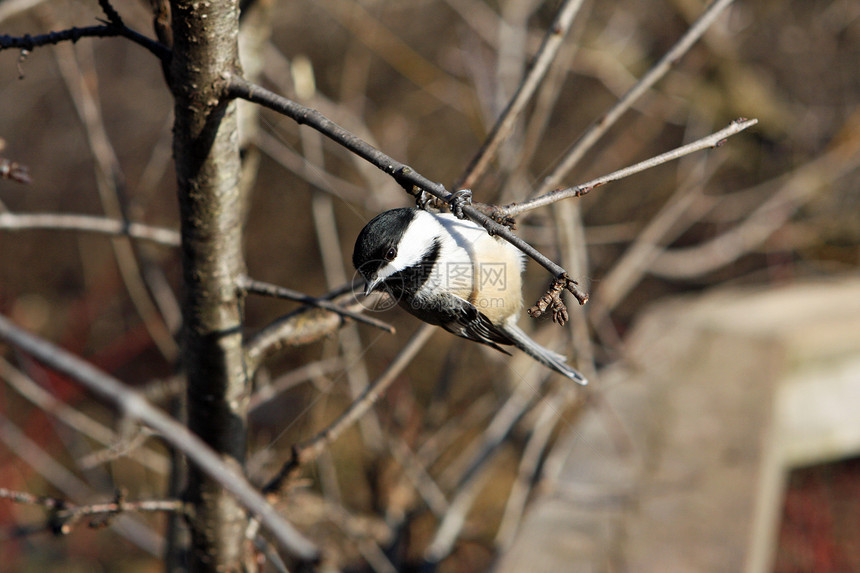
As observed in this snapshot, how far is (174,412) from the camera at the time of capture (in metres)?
1.97

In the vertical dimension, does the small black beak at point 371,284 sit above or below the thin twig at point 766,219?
below

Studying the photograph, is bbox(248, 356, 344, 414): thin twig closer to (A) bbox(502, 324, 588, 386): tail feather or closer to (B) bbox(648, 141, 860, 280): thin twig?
(A) bbox(502, 324, 588, 386): tail feather

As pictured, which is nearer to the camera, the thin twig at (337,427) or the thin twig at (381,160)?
the thin twig at (381,160)

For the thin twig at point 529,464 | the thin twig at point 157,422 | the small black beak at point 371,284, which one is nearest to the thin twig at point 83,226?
the small black beak at point 371,284

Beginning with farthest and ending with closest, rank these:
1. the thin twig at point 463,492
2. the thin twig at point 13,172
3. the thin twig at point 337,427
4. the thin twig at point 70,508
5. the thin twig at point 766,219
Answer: the thin twig at point 766,219 < the thin twig at point 463,492 < the thin twig at point 337,427 < the thin twig at point 70,508 < the thin twig at point 13,172

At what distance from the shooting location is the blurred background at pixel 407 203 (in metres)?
2.57

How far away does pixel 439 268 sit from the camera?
1.15 metres

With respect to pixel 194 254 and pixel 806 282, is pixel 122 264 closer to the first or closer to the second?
Answer: pixel 194 254

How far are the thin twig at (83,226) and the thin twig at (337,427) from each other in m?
0.60

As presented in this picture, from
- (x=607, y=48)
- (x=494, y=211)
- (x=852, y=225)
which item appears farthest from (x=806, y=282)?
(x=494, y=211)

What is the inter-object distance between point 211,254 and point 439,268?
382 millimetres

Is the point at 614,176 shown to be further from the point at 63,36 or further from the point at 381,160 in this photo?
the point at 63,36

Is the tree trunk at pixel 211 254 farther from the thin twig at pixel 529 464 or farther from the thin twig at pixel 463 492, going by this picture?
the thin twig at pixel 529 464

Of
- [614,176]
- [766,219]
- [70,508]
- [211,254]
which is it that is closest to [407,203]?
[211,254]
